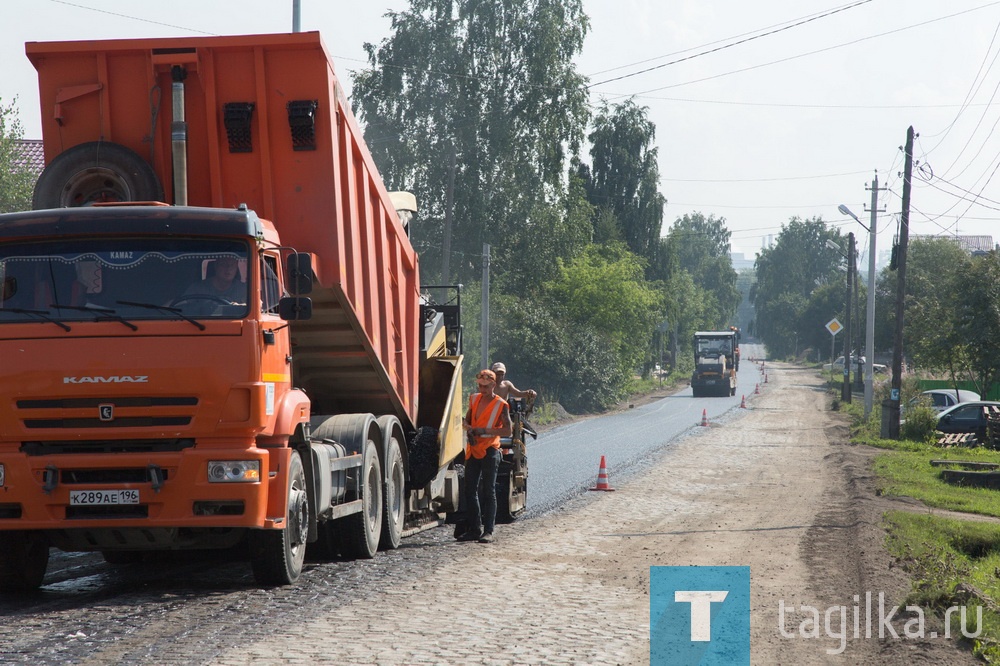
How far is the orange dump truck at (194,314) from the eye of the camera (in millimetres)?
7996

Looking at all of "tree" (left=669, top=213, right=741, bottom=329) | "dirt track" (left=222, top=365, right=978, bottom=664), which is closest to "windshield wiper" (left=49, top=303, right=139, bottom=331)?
"dirt track" (left=222, top=365, right=978, bottom=664)

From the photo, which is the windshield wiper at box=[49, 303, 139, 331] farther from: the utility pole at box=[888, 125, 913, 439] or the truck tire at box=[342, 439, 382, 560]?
the utility pole at box=[888, 125, 913, 439]

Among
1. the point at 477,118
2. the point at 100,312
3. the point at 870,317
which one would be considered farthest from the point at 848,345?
the point at 100,312

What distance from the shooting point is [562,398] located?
43938 mm

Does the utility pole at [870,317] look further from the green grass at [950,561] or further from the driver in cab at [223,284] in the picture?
the driver in cab at [223,284]

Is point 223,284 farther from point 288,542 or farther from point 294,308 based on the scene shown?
point 288,542

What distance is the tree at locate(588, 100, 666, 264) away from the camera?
62.6m

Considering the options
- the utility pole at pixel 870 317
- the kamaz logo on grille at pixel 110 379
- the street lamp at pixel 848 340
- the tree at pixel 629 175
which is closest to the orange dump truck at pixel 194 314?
the kamaz logo on grille at pixel 110 379

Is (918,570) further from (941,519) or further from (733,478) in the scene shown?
(733,478)

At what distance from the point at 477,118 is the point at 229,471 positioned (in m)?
35.4

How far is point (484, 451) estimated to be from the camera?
12.1m

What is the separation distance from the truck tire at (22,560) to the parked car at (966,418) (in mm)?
23944

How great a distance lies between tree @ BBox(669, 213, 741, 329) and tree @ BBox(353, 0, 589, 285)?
7080cm

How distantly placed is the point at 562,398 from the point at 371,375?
33.1m
